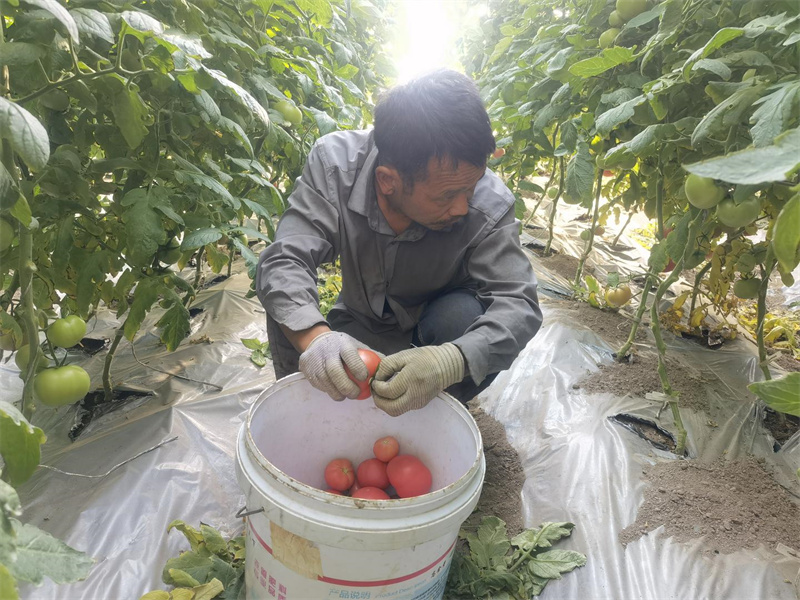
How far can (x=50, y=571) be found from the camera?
0.59 metres

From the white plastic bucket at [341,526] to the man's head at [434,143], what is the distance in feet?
1.72

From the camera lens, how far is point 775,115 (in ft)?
3.16

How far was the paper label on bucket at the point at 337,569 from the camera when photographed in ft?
3.25

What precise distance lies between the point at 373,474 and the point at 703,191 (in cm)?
107

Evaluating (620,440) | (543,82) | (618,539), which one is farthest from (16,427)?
(543,82)

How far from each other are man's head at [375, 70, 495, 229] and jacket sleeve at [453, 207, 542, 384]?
0.18m

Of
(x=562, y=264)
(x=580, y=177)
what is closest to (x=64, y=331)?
(x=580, y=177)

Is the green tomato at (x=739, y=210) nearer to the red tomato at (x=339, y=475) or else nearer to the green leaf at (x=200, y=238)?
the red tomato at (x=339, y=475)

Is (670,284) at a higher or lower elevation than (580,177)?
lower

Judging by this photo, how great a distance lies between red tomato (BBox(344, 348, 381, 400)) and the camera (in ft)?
3.97

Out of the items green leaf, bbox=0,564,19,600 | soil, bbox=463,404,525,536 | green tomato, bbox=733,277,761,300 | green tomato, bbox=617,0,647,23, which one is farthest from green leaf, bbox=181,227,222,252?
green tomato, bbox=733,277,761,300

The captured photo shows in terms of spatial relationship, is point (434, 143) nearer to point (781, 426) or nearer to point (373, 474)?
point (373, 474)

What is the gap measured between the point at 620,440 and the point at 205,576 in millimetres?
1307

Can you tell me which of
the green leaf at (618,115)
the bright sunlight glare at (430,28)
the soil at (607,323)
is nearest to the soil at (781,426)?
the soil at (607,323)
